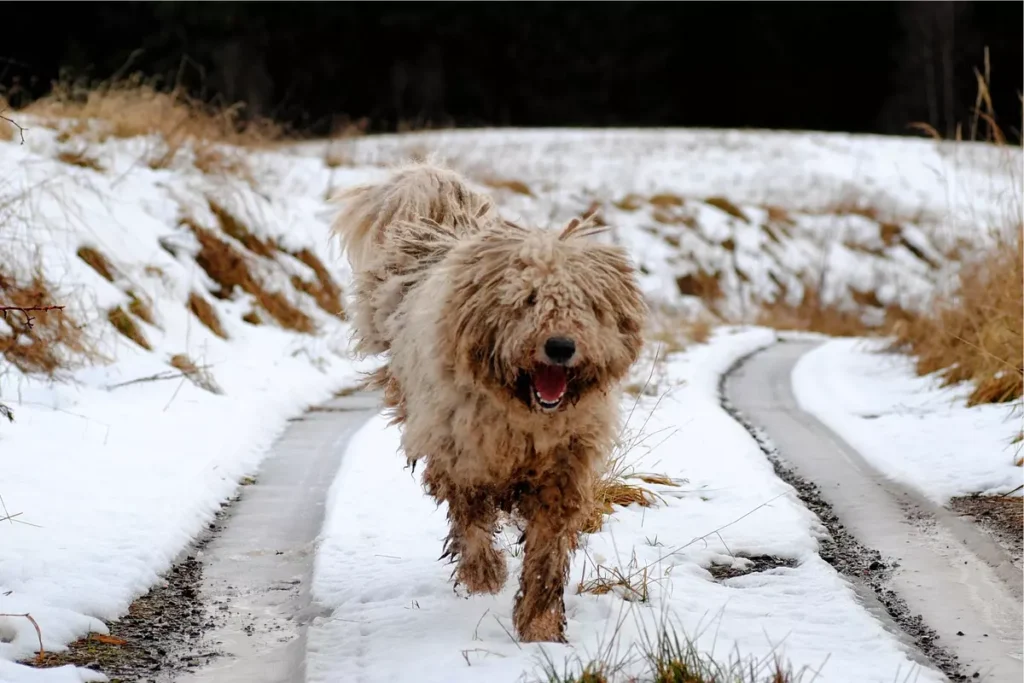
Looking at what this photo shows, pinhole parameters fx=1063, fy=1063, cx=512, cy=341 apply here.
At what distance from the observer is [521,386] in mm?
4031

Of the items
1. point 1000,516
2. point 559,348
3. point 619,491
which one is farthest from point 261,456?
point 1000,516

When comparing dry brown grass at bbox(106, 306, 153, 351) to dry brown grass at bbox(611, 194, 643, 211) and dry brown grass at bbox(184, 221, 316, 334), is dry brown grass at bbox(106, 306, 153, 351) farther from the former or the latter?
dry brown grass at bbox(611, 194, 643, 211)

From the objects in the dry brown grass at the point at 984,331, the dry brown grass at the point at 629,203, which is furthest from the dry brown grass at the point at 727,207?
the dry brown grass at the point at 984,331

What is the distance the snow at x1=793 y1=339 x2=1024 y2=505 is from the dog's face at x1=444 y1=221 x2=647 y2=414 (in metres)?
2.82

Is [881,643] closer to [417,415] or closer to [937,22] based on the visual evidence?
[417,415]

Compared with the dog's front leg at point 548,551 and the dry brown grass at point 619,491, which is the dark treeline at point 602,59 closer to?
the dry brown grass at point 619,491

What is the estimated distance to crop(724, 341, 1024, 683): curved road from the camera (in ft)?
13.6

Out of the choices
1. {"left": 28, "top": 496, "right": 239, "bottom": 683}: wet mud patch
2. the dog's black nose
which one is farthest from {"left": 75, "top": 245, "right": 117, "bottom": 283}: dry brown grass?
the dog's black nose

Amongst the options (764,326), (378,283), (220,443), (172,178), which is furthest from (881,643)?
(764,326)

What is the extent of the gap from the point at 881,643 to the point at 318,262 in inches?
414

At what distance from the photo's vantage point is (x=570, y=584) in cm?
467

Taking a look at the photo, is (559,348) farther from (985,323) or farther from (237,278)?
(237,278)

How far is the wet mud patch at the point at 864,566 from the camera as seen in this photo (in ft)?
13.3

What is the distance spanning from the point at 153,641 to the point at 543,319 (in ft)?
6.56
